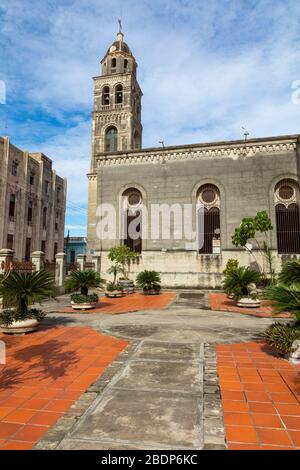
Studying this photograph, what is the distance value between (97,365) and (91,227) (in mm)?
24994

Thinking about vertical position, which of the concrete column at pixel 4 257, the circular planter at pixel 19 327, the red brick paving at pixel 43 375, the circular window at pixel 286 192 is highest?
the circular window at pixel 286 192

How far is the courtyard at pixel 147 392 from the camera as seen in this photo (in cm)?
295

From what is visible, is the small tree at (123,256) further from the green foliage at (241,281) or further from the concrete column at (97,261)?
the green foliage at (241,281)

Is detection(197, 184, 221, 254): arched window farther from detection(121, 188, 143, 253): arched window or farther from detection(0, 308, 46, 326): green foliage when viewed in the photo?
detection(0, 308, 46, 326): green foliage

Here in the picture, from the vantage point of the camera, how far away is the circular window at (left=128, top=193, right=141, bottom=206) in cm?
2214

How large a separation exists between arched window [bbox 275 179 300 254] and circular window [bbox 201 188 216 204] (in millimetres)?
4157

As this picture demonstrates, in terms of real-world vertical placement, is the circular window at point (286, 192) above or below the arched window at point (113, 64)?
below

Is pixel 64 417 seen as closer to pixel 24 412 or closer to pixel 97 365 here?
pixel 24 412

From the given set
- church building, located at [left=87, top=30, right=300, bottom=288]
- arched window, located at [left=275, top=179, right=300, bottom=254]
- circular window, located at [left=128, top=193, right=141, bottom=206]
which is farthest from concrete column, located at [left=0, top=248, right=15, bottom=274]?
arched window, located at [left=275, top=179, right=300, bottom=254]

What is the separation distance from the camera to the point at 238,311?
1129 centimetres

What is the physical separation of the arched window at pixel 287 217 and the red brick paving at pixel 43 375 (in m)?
15.8

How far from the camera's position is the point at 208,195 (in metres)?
21.0

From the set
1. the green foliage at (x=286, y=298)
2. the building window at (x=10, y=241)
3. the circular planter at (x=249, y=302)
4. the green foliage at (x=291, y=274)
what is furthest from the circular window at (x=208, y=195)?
the building window at (x=10, y=241)
